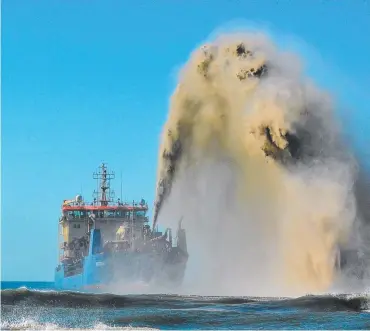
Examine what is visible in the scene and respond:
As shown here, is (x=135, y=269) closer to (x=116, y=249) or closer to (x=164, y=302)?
(x=116, y=249)

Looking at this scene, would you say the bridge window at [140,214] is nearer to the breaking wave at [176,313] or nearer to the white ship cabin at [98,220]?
the white ship cabin at [98,220]

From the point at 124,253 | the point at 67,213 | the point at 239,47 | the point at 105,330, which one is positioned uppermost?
the point at 239,47

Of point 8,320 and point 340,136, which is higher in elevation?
point 340,136

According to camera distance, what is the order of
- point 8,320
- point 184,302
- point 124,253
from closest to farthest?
point 8,320 < point 184,302 < point 124,253

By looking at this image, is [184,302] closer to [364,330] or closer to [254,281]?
[254,281]

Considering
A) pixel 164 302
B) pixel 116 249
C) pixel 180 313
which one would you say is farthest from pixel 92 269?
pixel 180 313

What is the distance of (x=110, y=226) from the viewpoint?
7012cm

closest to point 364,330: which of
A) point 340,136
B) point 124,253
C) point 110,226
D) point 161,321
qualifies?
point 161,321

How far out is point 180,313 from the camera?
32281 mm

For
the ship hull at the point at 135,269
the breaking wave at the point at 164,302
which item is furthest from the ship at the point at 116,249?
the breaking wave at the point at 164,302

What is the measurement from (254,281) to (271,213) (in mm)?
4528

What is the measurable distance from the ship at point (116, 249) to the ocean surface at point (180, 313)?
1695cm

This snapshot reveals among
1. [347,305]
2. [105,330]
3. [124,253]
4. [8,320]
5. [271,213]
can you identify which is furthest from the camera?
[124,253]

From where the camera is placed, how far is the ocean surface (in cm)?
2794
